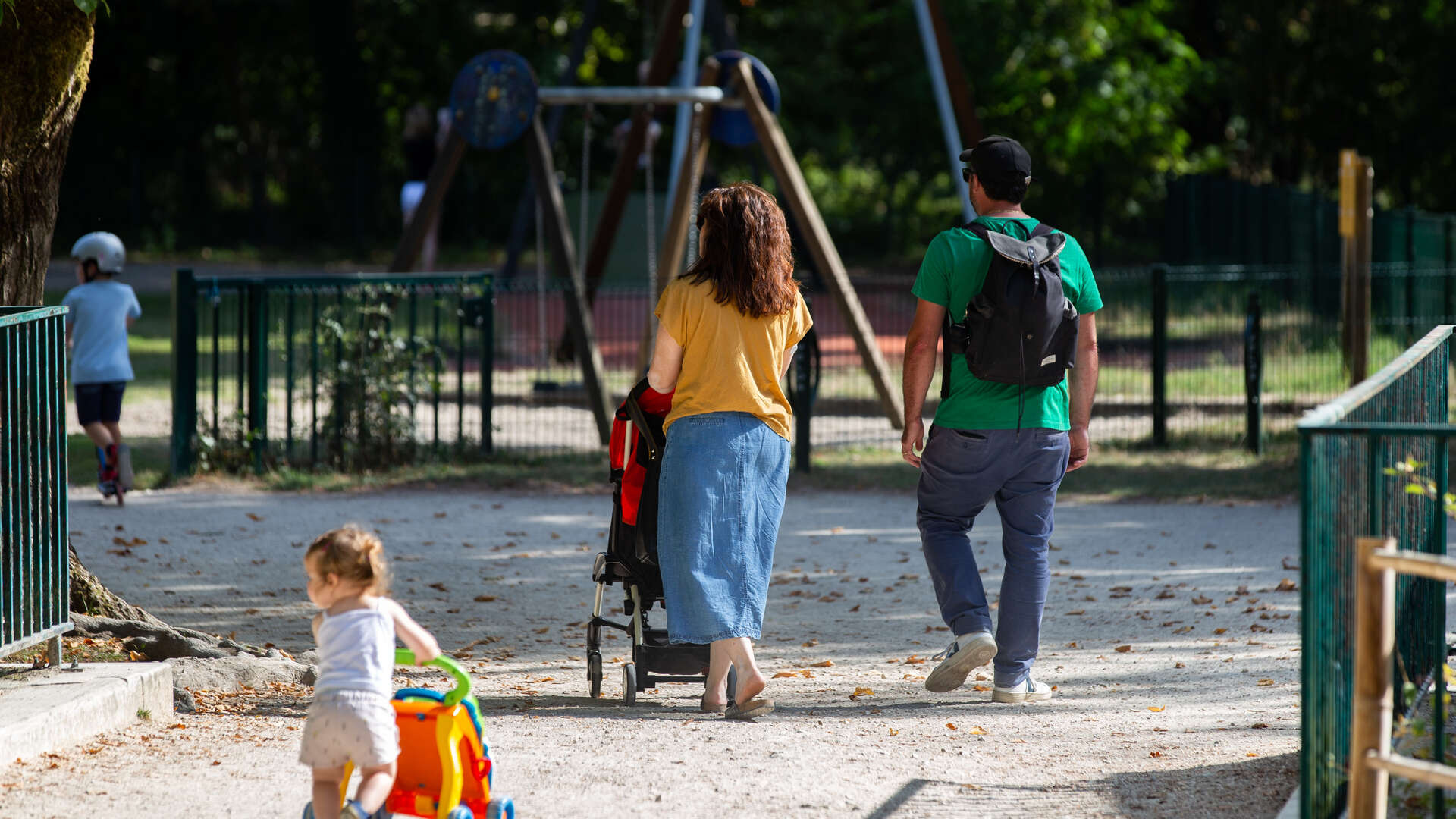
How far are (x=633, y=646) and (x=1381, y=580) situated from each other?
9.10 ft

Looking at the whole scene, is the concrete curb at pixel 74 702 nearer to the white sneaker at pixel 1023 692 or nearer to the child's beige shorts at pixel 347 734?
the child's beige shorts at pixel 347 734

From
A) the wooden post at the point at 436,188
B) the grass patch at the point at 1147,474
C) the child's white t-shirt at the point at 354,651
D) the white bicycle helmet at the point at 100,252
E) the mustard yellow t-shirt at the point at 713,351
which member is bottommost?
the grass patch at the point at 1147,474

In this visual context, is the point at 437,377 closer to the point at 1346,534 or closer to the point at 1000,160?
the point at 1000,160

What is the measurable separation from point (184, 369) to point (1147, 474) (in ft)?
20.9

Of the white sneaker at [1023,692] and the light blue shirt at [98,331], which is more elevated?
the light blue shirt at [98,331]

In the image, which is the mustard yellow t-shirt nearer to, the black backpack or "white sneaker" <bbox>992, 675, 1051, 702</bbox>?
the black backpack

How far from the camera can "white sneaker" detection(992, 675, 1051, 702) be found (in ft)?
18.5

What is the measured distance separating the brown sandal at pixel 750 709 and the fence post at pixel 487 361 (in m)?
6.55

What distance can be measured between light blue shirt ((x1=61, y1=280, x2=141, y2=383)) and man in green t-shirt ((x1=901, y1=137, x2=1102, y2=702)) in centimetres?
588

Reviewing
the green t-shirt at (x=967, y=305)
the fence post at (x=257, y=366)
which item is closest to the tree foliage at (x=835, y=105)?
the fence post at (x=257, y=366)

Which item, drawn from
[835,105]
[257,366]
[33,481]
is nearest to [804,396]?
[257,366]

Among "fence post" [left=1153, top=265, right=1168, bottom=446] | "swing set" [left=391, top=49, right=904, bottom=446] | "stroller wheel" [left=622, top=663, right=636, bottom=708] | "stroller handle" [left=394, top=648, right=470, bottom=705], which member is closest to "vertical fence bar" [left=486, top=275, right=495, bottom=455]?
"swing set" [left=391, top=49, right=904, bottom=446]

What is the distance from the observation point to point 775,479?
211 inches

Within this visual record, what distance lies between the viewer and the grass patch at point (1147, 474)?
10.5 meters
